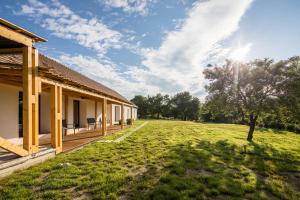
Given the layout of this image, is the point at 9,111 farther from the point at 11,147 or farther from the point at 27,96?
the point at 11,147

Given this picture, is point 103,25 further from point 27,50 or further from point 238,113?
point 238,113

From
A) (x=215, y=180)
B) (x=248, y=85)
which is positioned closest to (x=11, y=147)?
(x=215, y=180)

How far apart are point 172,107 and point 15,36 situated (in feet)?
163

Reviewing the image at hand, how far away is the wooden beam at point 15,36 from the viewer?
3.94m

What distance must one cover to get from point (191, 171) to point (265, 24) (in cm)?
719

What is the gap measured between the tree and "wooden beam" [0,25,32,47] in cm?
1044

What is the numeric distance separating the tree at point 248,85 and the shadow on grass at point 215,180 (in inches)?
199

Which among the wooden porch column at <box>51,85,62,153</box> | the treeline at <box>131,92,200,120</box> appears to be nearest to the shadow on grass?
the wooden porch column at <box>51,85,62,153</box>

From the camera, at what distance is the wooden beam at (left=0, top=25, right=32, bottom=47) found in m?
3.94

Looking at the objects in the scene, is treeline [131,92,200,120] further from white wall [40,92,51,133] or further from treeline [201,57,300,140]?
white wall [40,92,51,133]

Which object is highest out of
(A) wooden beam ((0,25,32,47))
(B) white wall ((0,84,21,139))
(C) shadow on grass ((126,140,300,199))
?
(A) wooden beam ((0,25,32,47))

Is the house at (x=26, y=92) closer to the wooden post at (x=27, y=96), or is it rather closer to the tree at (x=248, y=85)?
the wooden post at (x=27, y=96)

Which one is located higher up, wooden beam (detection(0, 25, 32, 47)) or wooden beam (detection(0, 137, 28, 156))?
wooden beam (detection(0, 25, 32, 47))

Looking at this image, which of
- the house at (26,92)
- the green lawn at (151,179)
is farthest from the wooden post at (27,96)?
the green lawn at (151,179)
